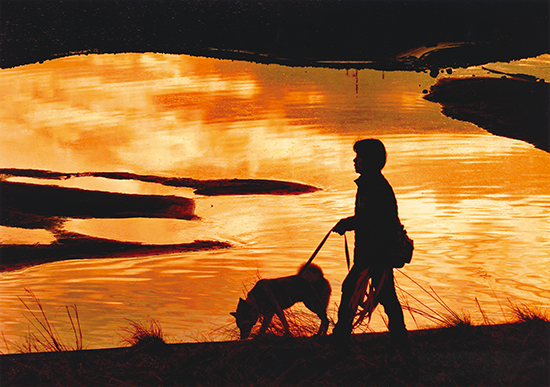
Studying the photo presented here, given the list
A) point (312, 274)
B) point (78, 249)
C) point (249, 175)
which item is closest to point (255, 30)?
point (249, 175)

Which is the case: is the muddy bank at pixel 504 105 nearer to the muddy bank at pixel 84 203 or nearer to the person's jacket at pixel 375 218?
the person's jacket at pixel 375 218

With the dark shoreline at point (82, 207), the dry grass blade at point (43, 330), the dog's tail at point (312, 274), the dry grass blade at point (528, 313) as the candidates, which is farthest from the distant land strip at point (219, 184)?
the dry grass blade at point (528, 313)

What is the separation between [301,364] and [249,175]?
6.20ft

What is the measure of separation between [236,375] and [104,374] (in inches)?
37.8

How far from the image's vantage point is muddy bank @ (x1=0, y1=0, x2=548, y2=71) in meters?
4.97

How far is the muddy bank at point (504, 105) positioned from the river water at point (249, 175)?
108mm

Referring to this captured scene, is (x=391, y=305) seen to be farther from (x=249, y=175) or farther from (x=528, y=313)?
(x=249, y=175)

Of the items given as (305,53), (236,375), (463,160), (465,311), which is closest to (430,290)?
(465,311)

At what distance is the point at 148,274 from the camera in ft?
16.0

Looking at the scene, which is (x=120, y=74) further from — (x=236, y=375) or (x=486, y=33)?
(x=486, y=33)

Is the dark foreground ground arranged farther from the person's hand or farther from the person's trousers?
the person's hand

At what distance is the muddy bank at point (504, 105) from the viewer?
557 centimetres

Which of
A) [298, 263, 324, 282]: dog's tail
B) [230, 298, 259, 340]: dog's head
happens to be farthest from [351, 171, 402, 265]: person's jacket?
[230, 298, 259, 340]: dog's head

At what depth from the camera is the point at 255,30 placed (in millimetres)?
5051
